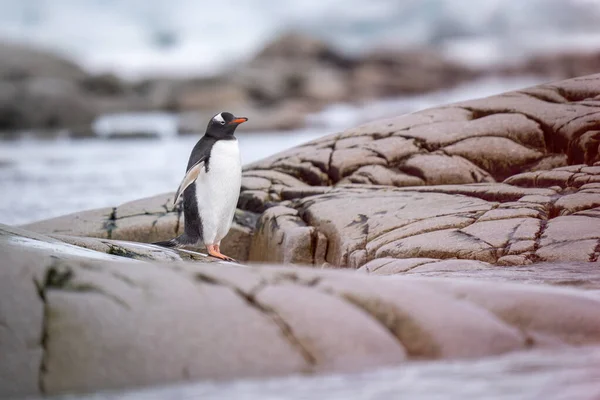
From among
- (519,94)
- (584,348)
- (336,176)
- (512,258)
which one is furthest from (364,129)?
(584,348)

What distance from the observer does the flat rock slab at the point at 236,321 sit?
1.88m

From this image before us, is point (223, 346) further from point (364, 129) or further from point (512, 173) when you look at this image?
point (364, 129)

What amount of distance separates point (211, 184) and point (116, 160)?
593 centimetres

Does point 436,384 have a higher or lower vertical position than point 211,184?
lower

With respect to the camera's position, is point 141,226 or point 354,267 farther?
point 141,226

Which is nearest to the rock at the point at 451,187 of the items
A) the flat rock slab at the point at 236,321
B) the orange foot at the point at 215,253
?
the orange foot at the point at 215,253

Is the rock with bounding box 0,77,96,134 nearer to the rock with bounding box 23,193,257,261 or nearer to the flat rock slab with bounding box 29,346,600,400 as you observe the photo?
the rock with bounding box 23,193,257,261

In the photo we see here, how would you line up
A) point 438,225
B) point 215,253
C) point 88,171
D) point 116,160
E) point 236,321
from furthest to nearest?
point 116,160
point 88,171
point 215,253
point 438,225
point 236,321

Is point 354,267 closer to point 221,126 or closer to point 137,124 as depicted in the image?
point 221,126

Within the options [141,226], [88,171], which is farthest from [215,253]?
[88,171]

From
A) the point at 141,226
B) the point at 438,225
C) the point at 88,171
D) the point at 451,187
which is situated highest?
the point at 451,187

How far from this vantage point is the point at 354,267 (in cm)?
349

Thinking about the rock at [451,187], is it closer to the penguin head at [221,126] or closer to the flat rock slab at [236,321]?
the penguin head at [221,126]

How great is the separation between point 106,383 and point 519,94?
356 cm
